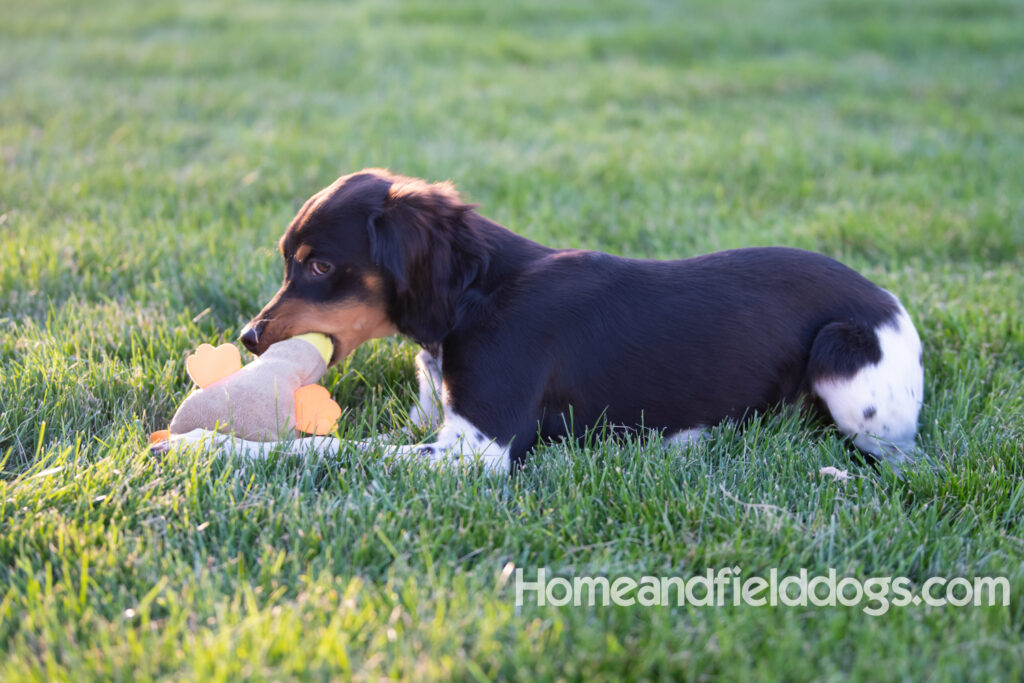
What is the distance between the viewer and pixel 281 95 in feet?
27.8

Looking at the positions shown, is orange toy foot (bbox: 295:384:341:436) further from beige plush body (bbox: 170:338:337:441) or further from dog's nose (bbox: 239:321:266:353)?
dog's nose (bbox: 239:321:266:353)

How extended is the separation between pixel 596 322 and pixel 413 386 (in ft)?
3.08

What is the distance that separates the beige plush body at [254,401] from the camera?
3.12 metres

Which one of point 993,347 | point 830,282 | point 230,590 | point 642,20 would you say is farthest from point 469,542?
point 642,20

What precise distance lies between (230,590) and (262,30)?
9742 millimetres

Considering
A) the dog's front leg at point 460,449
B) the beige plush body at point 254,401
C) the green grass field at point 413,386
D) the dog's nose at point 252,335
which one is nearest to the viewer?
the green grass field at point 413,386

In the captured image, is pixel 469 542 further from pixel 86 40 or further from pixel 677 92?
pixel 86 40

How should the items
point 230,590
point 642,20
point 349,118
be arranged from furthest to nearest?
point 642,20
point 349,118
point 230,590

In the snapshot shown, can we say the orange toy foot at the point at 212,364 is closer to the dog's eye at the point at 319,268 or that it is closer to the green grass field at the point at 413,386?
the green grass field at the point at 413,386

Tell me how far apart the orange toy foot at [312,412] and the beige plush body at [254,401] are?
0.06 metres

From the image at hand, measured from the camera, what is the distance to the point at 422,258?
322 centimetres

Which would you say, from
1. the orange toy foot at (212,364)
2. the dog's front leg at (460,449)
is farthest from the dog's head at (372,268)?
the dog's front leg at (460,449)

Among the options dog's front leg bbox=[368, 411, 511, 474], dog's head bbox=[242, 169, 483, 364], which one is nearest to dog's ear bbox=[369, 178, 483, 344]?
dog's head bbox=[242, 169, 483, 364]

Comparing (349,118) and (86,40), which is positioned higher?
(86,40)
